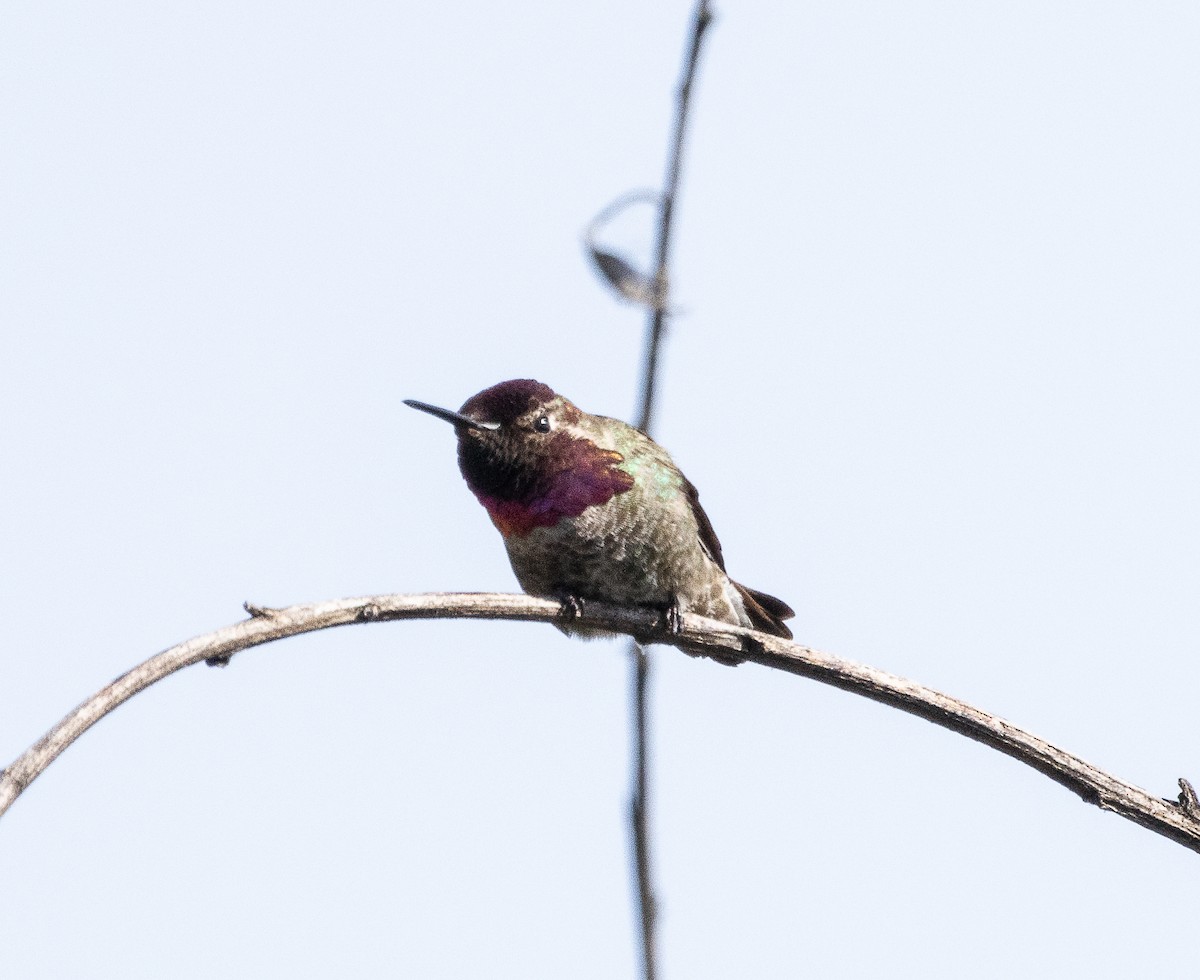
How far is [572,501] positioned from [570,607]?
3.08 ft

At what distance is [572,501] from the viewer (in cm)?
696

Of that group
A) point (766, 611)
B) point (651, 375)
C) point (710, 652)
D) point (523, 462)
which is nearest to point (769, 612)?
point (766, 611)

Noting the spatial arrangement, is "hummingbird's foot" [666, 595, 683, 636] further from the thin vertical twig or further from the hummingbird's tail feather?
the thin vertical twig

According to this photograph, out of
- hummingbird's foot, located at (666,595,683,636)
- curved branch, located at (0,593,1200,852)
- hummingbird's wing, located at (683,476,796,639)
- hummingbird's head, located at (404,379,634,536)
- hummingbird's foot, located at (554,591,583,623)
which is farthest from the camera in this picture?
hummingbird's wing, located at (683,476,796,639)

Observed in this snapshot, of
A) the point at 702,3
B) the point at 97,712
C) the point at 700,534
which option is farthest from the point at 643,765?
the point at 700,534

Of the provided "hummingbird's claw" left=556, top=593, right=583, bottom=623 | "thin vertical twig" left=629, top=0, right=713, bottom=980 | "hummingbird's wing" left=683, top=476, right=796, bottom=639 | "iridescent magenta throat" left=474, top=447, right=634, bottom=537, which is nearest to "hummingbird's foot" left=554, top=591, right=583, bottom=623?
"hummingbird's claw" left=556, top=593, right=583, bottom=623

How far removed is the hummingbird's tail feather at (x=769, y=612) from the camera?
8508mm

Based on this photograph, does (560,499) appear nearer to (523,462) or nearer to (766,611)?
(523,462)

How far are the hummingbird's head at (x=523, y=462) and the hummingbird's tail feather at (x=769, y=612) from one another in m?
1.77

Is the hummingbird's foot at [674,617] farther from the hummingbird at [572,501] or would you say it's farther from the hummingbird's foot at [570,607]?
the hummingbird's foot at [570,607]

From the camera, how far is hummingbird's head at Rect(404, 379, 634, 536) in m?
6.90

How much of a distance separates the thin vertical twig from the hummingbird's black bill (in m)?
2.78

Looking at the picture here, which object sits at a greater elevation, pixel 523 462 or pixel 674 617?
pixel 523 462

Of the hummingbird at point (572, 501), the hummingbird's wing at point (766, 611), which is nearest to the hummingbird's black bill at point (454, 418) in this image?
the hummingbird at point (572, 501)
